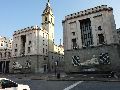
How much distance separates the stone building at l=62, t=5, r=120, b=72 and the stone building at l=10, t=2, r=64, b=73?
1221 cm

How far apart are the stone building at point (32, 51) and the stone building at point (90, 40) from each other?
481 inches

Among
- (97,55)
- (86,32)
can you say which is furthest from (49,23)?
(97,55)

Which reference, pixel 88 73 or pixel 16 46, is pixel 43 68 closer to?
pixel 16 46

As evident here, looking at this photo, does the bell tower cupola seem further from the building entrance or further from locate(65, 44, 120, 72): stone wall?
locate(65, 44, 120, 72): stone wall

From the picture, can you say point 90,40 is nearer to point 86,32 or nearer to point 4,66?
point 86,32

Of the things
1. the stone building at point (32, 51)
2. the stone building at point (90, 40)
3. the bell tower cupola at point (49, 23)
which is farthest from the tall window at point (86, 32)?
the bell tower cupola at point (49, 23)

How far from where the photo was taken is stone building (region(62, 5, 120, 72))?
123 feet

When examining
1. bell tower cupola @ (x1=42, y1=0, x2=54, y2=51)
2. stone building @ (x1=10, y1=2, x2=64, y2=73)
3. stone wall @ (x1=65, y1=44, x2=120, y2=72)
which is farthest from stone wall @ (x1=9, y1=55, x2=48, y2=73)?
stone wall @ (x1=65, y1=44, x2=120, y2=72)

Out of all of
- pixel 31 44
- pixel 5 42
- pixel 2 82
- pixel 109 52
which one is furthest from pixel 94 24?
pixel 5 42

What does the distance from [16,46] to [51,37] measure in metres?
13.1

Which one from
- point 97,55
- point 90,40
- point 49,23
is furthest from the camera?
point 49,23

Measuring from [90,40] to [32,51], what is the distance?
1988cm

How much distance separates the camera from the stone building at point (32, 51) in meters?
52.6

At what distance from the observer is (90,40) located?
135 ft
